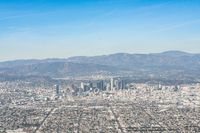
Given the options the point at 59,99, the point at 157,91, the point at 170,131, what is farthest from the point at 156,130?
the point at 157,91

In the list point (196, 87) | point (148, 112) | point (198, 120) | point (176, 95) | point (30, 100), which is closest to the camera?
point (198, 120)

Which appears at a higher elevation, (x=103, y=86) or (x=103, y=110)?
(x=103, y=86)

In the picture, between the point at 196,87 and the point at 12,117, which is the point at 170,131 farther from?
the point at 196,87

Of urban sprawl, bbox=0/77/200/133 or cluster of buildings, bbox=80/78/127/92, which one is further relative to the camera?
cluster of buildings, bbox=80/78/127/92

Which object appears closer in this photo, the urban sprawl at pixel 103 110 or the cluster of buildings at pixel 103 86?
the urban sprawl at pixel 103 110

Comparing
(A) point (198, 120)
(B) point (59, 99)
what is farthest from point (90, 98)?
(A) point (198, 120)

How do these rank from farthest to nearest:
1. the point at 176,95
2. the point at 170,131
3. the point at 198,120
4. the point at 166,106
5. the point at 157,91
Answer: the point at 157,91 → the point at 176,95 → the point at 166,106 → the point at 198,120 → the point at 170,131

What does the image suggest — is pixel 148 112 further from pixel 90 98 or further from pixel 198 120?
pixel 90 98

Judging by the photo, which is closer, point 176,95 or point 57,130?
point 57,130

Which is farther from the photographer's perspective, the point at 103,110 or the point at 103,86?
the point at 103,86
